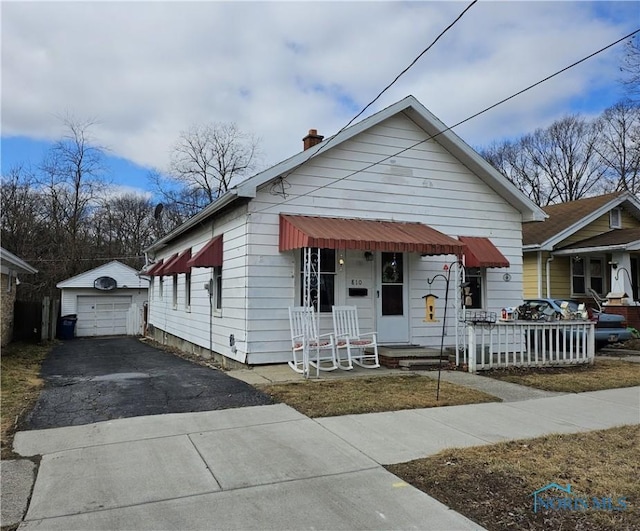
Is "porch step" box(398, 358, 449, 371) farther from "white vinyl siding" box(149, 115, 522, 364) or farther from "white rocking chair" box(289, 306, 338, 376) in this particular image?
"white rocking chair" box(289, 306, 338, 376)

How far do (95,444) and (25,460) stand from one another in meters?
0.62

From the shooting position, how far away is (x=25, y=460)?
4609 mm

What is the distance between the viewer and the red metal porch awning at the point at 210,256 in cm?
1085

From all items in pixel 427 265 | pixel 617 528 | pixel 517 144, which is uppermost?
pixel 517 144

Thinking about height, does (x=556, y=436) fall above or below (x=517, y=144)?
below

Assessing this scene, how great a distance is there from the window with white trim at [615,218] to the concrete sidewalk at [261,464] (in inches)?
592

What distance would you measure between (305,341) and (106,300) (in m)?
19.6

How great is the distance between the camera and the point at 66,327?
76.1ft

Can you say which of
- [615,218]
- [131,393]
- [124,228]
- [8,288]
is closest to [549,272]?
[615,218]

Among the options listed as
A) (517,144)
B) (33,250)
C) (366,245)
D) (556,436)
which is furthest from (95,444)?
(517,144)

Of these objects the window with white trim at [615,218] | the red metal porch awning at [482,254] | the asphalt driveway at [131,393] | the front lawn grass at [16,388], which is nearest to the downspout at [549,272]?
the window with white trim at [615,218]

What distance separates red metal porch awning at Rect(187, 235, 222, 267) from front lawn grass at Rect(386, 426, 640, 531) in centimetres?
729

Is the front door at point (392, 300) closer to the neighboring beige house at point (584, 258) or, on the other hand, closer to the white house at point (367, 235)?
the white house at point (367, 235)

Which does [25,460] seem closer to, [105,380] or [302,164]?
[105,380]
